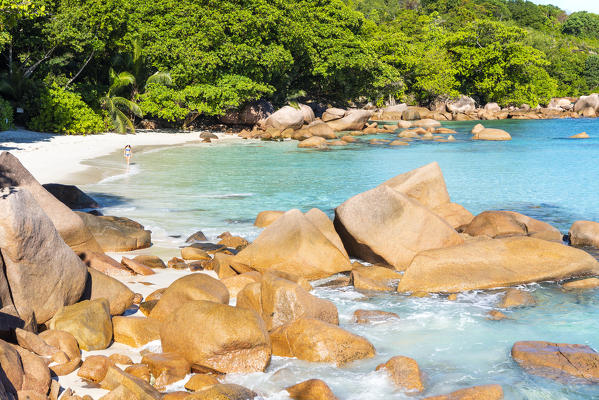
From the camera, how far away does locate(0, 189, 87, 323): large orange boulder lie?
556 centimetres

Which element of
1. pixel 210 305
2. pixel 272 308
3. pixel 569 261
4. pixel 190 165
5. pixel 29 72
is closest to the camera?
pixel 210 305

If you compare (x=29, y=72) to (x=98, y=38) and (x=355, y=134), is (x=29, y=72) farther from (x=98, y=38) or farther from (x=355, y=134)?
(x=355, y=134)

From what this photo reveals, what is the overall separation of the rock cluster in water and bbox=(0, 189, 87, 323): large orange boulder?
0.01 meters

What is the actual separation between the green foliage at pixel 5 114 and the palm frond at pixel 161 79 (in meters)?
8.29

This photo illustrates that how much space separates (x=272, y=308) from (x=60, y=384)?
92.1 inches

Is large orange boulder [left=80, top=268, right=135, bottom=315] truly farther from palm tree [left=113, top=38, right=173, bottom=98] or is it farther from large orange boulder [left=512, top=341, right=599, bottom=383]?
palm tree [left=113, top=38, right=173, bottom=98]

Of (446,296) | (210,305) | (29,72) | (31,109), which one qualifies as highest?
(29,72)

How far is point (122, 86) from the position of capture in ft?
101

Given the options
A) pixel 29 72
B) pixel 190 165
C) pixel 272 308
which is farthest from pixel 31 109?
pixel 272 308

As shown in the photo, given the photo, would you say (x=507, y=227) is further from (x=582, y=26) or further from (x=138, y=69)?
(x=582, y=26)

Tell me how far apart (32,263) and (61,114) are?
2305 cm

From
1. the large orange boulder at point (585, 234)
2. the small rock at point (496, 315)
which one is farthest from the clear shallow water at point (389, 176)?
the large orange boulder at point (585, 234)

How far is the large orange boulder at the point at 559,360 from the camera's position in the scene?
5.43m

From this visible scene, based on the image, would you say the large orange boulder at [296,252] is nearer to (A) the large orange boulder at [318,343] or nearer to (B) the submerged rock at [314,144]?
(A) the large orange boulder at [318,343]
